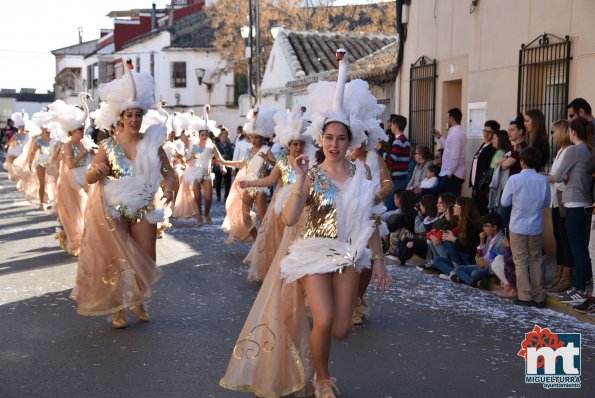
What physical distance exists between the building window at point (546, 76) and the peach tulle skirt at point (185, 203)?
7157 millimetres

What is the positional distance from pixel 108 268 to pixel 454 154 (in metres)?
6.51

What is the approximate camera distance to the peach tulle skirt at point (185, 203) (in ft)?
54.5

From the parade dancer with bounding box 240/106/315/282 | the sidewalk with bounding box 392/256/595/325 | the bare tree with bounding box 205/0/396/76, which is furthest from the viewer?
the bare tree with bounding box 205/0/396/76

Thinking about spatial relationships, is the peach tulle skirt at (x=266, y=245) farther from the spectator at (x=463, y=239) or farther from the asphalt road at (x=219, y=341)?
the spectator at (x=463, y=239)

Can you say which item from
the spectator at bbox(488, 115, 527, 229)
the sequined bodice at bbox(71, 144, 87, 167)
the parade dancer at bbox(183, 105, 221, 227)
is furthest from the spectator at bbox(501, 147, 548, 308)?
the parade dancer at bbox(183, 105, 221, 227)

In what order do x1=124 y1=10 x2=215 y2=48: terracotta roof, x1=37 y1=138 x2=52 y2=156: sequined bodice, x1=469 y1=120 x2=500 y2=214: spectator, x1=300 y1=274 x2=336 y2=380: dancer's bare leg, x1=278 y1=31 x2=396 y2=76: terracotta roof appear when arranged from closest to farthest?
1. x1=300 y1=274 x2=336 y2=380: dancer's bare leg
2. x1=469 y1=120 x2=500 y2=214: spectator
3. x1=37 y1=138 x2=52 y2=156: sequined bodice
4. x1=278 y1=31 x2=396 y2=76: terracotta roof
5. x1=124 y1=10 x2=215 y2=48: terracotta roof

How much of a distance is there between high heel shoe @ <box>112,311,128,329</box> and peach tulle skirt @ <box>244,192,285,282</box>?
226 cm

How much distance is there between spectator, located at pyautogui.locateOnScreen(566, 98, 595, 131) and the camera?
892cm

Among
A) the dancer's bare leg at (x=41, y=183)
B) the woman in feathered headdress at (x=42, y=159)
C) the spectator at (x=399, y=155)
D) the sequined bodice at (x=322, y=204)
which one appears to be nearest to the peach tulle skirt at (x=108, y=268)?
the sequined bodice at (x=322, y=204)

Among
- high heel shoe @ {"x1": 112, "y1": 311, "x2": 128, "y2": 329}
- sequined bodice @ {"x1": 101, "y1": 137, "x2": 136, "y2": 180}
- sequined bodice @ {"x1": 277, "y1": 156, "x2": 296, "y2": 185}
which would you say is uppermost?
sequined bodice @ {"x1": 101, "y1": 137, "x2": 136, "y2": 180}

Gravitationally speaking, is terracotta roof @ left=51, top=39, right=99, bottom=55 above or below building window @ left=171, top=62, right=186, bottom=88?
above

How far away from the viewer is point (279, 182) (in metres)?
9.34

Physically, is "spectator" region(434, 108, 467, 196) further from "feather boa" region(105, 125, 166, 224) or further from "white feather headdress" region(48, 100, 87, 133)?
"feather boa" region(105, 125, 166, 224)

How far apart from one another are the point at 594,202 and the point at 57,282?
593 centimetres
